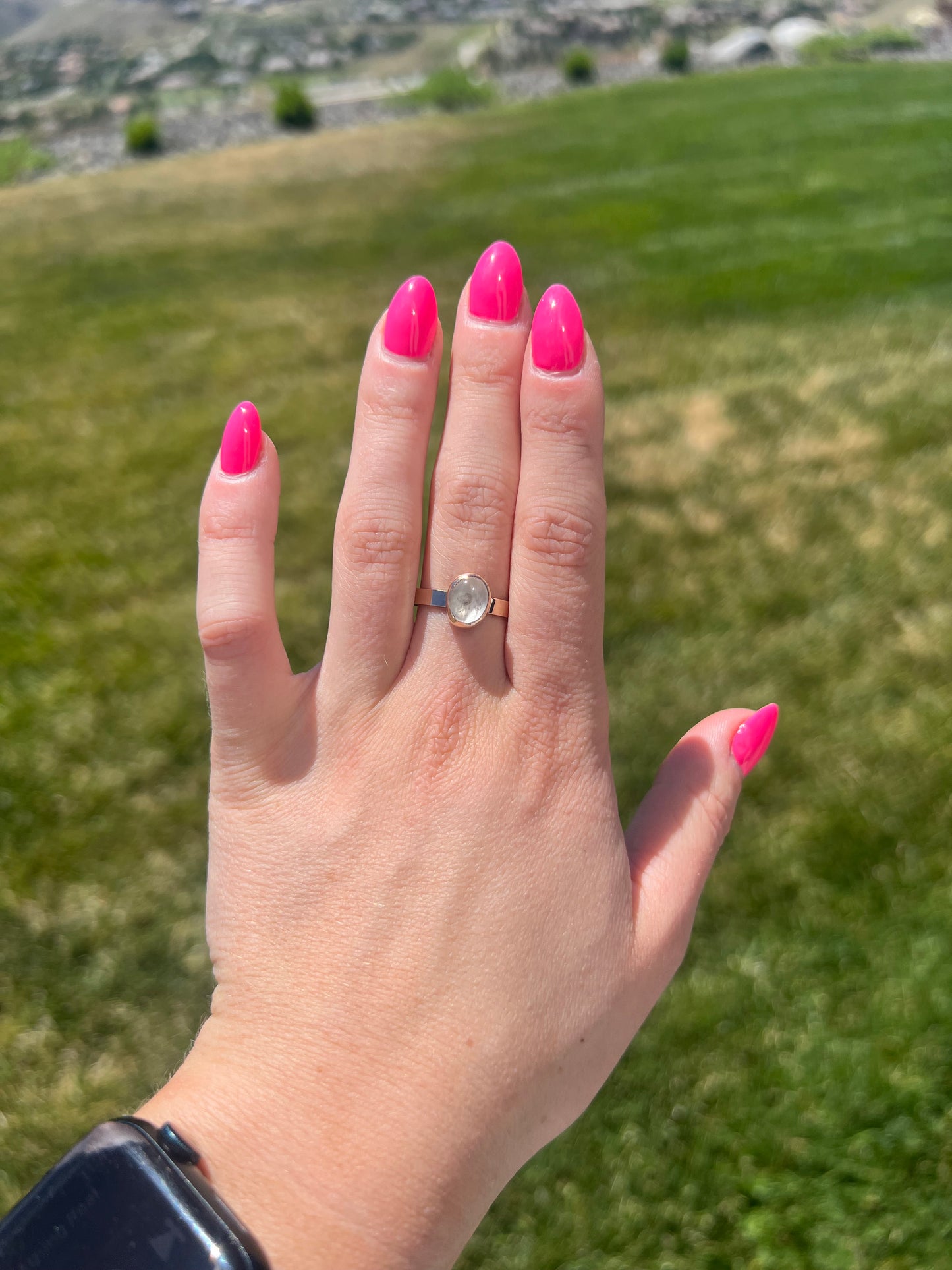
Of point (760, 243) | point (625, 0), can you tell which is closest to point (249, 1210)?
point (760, 243)

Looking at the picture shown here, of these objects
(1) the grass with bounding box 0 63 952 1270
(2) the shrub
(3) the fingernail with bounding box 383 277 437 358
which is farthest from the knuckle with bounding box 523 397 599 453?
(2) the shrub

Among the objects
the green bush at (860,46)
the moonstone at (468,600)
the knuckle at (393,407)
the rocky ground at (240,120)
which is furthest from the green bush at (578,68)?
the moonstone at (468,600)

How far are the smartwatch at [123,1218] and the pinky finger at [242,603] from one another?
2.17ft

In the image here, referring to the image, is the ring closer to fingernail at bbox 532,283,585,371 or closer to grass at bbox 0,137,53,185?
fingernail at bbox 532,283,585,371

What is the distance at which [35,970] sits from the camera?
2.61 meters

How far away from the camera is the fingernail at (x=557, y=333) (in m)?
1.59

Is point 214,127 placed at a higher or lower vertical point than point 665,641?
higher

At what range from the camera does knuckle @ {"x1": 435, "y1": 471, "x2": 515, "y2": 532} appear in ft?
5.49

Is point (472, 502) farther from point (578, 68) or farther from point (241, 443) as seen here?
point (578, 68)

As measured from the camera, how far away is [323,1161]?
129cm

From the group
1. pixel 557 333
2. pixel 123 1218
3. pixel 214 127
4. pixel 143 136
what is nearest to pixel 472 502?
pixel 557 333

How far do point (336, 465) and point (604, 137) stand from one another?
25.5 feet

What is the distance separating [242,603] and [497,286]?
0.79 metres

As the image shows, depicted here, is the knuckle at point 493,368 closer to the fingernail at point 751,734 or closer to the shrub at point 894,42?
the fingernail at point 751,734
